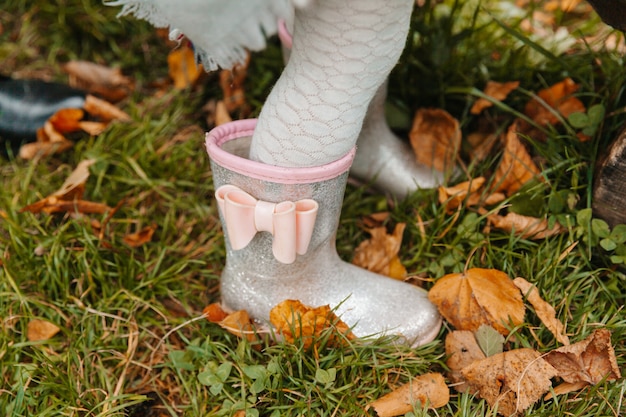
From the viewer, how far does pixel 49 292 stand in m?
1.28

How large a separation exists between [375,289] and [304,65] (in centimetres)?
48

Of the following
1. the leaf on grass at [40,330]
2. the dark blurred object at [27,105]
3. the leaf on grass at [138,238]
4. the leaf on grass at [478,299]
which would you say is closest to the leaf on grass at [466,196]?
the leaf on grass at [478,299]

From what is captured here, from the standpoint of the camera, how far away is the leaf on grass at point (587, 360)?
1.07 m

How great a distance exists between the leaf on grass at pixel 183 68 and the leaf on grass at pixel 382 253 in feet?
2.55

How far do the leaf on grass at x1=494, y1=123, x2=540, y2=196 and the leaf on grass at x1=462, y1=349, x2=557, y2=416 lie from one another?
0.41 metres

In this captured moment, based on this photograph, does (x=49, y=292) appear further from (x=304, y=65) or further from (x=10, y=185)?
(x=304, y=65)

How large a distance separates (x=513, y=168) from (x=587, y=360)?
449 mm

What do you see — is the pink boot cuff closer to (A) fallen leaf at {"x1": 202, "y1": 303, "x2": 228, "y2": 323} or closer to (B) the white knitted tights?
(B) the white knitted tights

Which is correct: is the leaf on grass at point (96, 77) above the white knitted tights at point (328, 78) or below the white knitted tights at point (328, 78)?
below

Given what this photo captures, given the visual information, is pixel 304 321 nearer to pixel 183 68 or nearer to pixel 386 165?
pixel 386 165

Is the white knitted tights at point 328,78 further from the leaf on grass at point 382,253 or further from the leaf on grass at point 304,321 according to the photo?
the leaf on grass at point 382,253

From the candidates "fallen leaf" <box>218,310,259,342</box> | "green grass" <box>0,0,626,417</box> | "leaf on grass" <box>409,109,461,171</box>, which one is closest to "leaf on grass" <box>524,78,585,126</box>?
"green grass" <box>0,0,626,417</box>

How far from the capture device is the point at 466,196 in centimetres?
132

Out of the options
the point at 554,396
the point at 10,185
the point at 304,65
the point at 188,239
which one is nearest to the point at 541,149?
the point at 554,396
